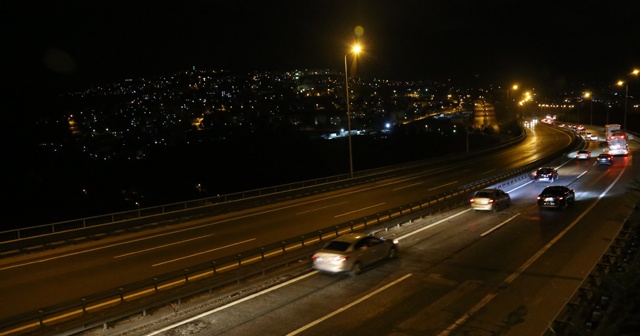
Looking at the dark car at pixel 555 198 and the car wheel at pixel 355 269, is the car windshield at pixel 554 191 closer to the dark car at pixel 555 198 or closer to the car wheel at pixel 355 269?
the dark car at pixel 555 198

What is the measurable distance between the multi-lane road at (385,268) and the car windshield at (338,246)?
86 centimetres

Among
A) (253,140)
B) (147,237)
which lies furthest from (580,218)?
(253,140)

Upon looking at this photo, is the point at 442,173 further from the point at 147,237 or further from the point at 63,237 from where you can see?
the point at 63,237

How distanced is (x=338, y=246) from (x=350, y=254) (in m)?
0.60

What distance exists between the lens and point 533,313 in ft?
37.1

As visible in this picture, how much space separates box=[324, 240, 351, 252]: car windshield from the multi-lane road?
0.86 m

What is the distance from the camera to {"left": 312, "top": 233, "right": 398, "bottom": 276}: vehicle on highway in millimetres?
14555

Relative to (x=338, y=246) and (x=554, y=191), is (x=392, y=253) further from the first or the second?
(x=554, y=191)

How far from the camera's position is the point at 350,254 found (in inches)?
577

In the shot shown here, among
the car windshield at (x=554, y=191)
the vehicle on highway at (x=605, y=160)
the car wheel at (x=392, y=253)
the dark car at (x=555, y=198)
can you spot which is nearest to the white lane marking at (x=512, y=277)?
the dark car at (x=555, y=198)

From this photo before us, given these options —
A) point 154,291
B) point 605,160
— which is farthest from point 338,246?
point 605,160

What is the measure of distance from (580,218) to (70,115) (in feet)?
396

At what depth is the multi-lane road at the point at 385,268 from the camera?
1129cm

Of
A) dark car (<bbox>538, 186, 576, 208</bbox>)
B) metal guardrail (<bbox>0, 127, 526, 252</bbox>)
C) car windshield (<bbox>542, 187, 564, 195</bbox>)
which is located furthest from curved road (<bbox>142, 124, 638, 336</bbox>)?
metal guardrail (<bbox>0, 127, 526, 252</bbox>)
